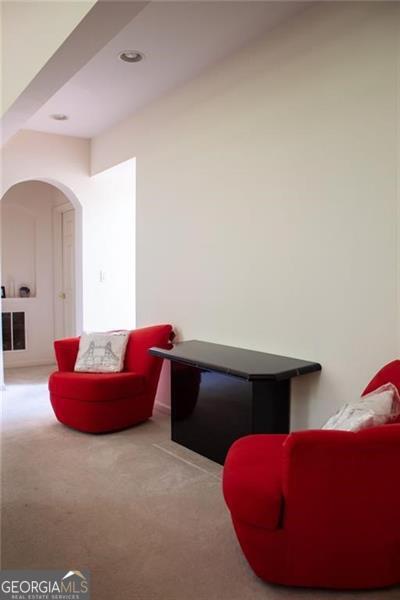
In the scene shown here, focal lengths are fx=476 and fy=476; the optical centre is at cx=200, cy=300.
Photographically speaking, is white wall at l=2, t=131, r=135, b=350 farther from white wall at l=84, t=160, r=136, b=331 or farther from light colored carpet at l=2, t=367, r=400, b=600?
light colored carpet at l=2, t=367, r=400, b=600

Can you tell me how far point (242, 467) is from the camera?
6.51 ft

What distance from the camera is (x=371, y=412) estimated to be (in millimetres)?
1895

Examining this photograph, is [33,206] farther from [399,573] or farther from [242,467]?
[399,573]

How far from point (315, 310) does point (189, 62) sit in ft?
6.63

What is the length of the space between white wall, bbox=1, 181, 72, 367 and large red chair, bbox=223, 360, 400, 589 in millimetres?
5071

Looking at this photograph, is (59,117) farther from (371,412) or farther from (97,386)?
(371,412)

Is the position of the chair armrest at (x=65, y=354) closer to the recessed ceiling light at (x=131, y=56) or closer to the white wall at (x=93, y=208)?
the white wall at (x=93, y=208)

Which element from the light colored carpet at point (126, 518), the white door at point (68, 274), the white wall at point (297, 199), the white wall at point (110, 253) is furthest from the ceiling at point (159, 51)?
the light colored carpet at point (126, 518)

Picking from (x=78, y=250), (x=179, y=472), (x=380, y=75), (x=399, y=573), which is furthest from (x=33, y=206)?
(x=399, y=573)

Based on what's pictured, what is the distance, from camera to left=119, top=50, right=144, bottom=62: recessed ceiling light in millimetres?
3225

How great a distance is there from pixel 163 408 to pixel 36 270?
324 centimetres

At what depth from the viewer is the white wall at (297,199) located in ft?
8.18

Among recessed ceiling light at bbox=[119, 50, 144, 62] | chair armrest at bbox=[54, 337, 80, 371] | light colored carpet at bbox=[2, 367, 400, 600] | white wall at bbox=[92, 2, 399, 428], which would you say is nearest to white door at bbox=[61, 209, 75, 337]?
chair armrest at bbox=[54, 337, 80, 371]

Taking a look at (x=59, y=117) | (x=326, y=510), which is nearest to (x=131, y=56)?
(x=59, y=117)
